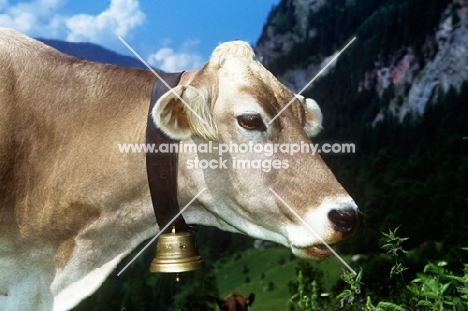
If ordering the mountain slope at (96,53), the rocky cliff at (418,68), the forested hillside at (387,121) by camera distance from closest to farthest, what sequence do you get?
the forested hillside at (387,121), the mountain slope at (96,53), the rocky cliff at (418,68)

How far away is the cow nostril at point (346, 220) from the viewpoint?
270 cm

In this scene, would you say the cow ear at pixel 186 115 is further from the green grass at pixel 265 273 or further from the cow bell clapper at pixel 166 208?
the green grass at pixel 265 273

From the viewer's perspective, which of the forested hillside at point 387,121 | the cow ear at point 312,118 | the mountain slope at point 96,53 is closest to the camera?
the cow ear at point 312,118

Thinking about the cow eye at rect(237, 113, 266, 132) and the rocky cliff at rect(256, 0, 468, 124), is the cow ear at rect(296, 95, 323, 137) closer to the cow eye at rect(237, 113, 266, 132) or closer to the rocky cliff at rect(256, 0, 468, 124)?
the cow eye at rect(237, 113, 266, 132)

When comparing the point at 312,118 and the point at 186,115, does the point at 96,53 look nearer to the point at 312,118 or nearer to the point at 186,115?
the point at 312,118

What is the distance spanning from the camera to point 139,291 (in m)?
8.62

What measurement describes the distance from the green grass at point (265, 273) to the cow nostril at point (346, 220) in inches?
214

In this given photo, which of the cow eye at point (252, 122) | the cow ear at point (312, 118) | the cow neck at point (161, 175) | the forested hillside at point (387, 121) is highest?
the forested hillside at point (387, 121)

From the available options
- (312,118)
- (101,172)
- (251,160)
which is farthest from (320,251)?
(101,172)

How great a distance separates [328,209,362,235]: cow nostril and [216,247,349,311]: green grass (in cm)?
543

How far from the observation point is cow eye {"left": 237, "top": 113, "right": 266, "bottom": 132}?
2.87m

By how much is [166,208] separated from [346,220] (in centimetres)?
86

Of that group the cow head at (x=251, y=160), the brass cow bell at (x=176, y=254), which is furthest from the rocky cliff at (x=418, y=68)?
the brass cow bell at (x=176, y=254)

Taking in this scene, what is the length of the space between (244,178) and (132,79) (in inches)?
Answer: 33.1
